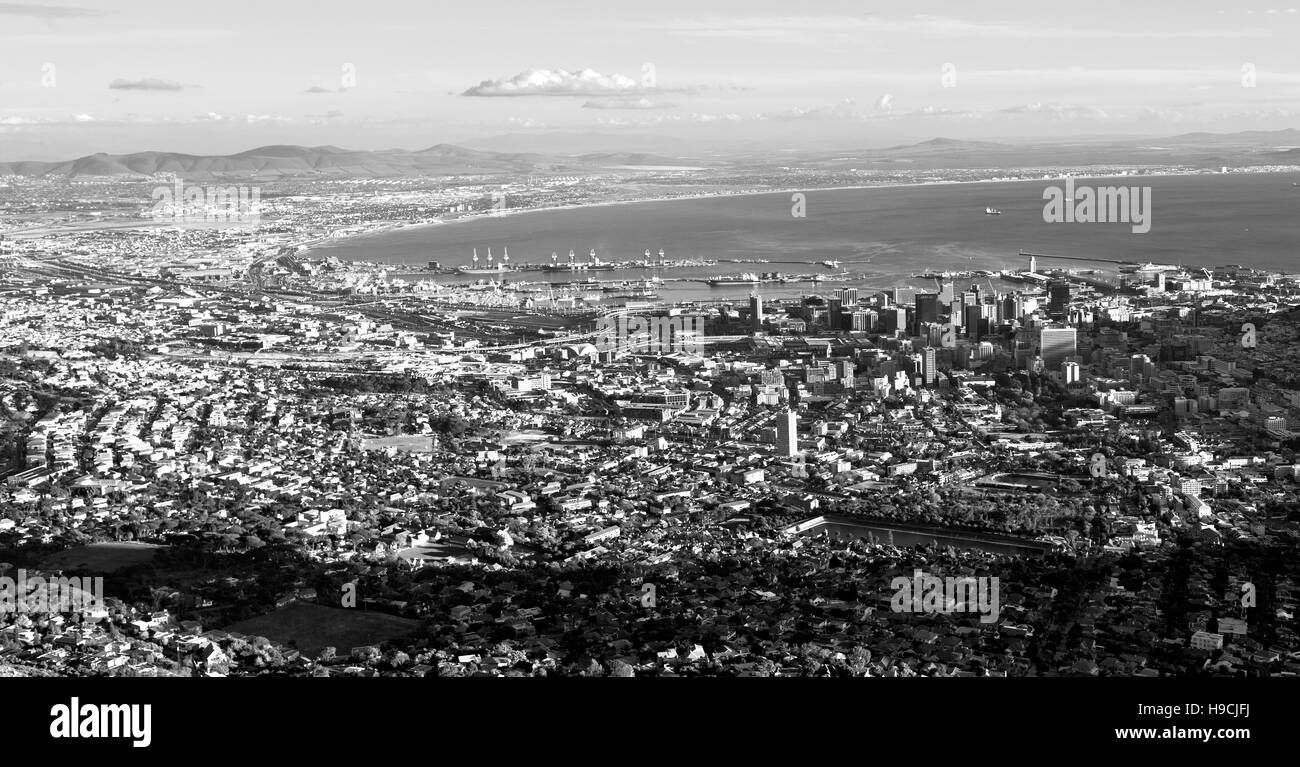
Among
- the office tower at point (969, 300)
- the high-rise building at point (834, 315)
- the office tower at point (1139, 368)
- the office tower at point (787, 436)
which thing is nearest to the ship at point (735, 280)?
the high-rise building at point (834, 315)

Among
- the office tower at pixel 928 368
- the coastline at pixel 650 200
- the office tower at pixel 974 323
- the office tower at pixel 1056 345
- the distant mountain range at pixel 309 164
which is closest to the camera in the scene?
the office tower at pixel 928 368

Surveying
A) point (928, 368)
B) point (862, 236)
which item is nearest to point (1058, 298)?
point (928, 368)

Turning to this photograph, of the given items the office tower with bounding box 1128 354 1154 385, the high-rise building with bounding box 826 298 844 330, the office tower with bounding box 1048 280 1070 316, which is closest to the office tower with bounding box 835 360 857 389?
the office tower with bounding box 1128 354 1154 385

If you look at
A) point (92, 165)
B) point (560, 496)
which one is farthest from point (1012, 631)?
point (92, 165)

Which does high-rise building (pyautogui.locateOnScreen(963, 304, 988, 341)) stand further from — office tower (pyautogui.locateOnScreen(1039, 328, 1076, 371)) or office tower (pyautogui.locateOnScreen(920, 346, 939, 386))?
office tower (pyautogui.locateOnScreen(920, 346, 939, 386))

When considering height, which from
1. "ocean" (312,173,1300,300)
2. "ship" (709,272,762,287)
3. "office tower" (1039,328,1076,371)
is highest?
"ocean" (312,173,1300,300)

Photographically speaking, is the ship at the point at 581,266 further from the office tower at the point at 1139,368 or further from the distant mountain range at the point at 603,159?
the distant mountain range at the point at 603,159

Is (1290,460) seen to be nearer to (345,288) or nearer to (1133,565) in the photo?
(1133,565)
